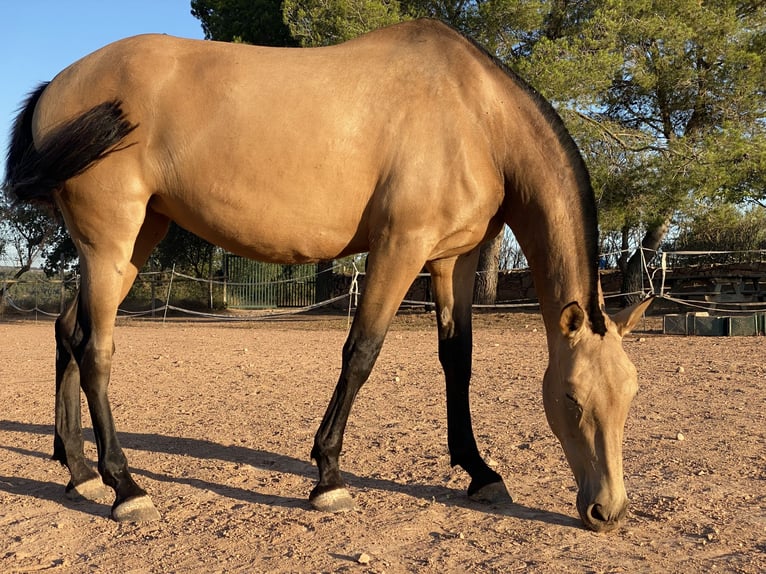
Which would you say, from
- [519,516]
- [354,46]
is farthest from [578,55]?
[519,516]

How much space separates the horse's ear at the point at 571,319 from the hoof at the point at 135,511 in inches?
87.2

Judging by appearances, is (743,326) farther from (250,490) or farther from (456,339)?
(250,490)

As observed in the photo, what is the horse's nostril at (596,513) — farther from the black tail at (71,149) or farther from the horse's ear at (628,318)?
the black tail at (71,149)

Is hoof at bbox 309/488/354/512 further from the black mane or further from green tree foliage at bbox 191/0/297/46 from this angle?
green tree foliage at bbox 191/0/297/46

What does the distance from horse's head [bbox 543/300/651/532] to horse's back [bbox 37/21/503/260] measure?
2.71 ft

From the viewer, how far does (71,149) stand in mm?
3699

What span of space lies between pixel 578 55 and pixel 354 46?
441 inches

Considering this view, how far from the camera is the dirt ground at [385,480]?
2984 mm

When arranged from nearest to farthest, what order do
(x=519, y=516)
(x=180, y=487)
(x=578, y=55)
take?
1. (x=519, y=516)
2. (x=180, y=487)
3. (x=578, y=55)

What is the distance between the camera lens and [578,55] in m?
14.1

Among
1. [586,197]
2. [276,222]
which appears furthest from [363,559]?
[586,197]

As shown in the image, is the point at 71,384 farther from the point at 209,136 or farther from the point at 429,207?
the point at 429,207

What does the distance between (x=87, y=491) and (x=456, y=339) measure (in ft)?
7.39

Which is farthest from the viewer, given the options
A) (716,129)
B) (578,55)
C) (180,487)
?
(716,129)
